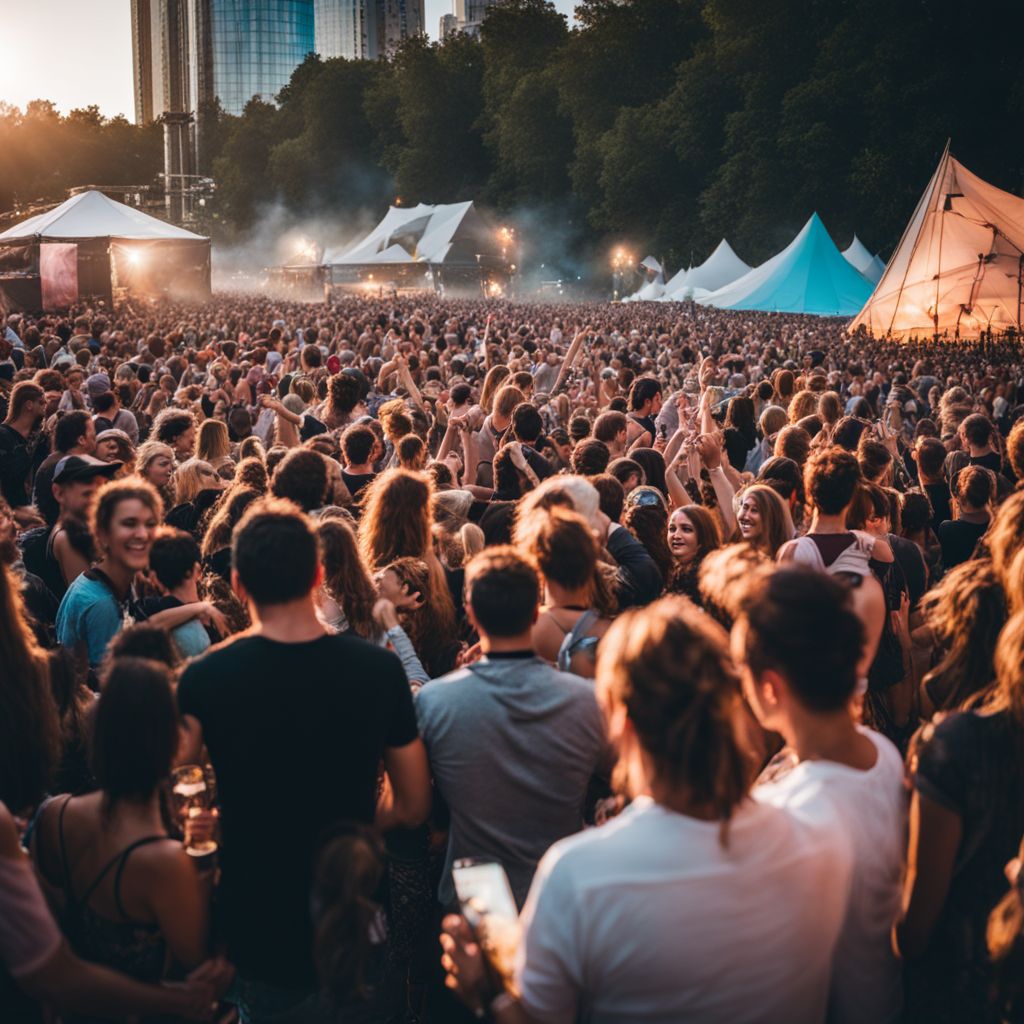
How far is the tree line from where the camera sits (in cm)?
4031

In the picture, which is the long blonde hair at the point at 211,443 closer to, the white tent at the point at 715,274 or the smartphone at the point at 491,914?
the smartphone at the point at 491,914

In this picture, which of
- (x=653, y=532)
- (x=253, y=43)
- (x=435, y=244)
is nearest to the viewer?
(x=653, y=532)

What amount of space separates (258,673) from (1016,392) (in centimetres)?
1300

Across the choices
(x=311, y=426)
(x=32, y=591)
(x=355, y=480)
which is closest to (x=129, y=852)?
(x=32, y=591)

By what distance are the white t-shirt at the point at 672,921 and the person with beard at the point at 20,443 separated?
625 centimetres

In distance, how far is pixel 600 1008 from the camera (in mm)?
1965

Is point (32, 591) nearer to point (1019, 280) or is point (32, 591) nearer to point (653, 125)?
point (1019, 280)

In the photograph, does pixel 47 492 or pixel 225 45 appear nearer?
pixel 47 492

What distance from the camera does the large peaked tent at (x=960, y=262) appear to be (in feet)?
56.1

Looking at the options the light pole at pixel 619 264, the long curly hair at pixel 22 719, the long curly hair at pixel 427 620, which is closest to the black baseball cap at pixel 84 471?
the long curly hair at pixel 427 620

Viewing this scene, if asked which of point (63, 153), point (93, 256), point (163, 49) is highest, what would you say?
point (163, 49)

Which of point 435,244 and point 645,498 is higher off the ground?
point 435,244

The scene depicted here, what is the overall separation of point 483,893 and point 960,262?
17345 millimetres

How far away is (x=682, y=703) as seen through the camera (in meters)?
1.99
